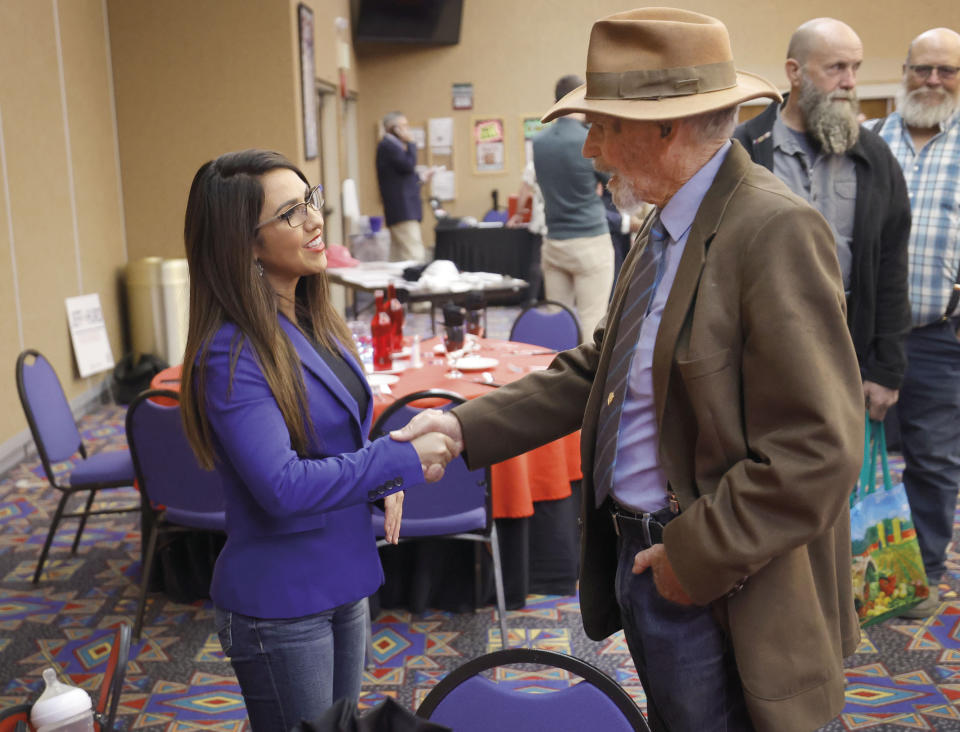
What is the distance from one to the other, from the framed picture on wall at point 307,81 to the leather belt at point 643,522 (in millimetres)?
6794

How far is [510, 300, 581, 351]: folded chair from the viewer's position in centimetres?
466

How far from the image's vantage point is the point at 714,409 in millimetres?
1405

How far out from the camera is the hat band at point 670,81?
4.86 ft

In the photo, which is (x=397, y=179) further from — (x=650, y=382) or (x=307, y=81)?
(x=650, y=382)

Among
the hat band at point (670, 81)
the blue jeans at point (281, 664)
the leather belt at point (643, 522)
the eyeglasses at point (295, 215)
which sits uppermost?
the hat band at point (670, 81)

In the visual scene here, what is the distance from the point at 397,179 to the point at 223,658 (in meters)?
7.02

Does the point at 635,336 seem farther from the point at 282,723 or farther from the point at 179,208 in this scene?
the point at 179,208

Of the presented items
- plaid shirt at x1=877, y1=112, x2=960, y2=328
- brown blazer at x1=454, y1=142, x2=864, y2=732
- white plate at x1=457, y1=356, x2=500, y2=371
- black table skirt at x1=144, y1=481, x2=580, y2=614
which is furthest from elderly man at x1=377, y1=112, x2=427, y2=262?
brown blazer at x1=454, y1=142, x2=864, y2=732

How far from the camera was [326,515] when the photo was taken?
1.75m

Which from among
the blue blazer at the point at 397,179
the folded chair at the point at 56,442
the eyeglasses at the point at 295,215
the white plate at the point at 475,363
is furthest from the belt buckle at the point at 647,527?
the blue blazer at the point at 397,179

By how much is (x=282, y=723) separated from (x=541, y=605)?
6.56 feet

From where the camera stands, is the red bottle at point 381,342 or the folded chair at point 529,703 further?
the red bottle at point 381,342

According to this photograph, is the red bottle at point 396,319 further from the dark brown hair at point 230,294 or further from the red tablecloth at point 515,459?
the dark brown hair at point 230,294

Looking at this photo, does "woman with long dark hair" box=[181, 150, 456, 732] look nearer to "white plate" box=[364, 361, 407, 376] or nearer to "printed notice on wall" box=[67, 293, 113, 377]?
"white plate" box=[364, 361, 407, 376]
